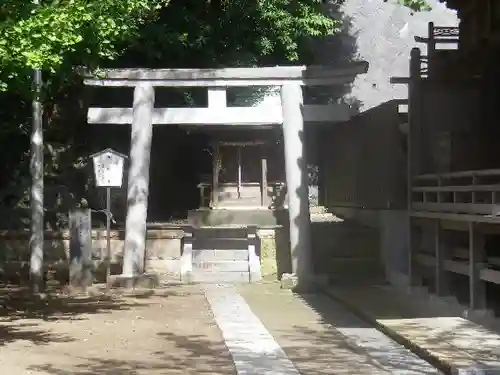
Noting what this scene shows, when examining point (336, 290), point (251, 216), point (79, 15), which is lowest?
point (336, 290)

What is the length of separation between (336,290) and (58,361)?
786 centimetres

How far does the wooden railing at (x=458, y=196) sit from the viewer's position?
9674 millimetres

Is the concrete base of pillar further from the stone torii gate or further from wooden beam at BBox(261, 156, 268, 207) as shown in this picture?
wooden beam at BBox(261, 156, 268, 207)

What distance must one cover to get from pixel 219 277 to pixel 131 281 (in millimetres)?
2762

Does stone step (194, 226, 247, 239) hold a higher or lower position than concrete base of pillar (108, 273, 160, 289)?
higher

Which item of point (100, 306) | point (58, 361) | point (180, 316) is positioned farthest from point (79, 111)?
point (58, 361)

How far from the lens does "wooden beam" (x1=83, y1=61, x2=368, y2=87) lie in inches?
617

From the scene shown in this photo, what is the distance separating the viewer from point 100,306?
12609mm

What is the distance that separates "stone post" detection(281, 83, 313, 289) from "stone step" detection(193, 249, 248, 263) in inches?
104

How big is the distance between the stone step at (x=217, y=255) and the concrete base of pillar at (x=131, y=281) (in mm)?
2729

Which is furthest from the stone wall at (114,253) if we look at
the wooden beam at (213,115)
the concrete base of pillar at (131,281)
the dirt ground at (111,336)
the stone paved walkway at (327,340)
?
the stone paved walkway at (327,340)

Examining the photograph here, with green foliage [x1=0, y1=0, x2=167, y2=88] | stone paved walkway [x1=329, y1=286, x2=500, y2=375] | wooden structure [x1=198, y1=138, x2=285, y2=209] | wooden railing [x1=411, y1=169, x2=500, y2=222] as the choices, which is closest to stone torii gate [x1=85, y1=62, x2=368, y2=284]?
stone paved walkway [x1=329, y1=286, x2=500, y2=375]

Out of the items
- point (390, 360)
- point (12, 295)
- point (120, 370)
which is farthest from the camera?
point (12, 295)

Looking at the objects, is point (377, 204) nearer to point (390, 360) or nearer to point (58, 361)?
point (390, 360)
